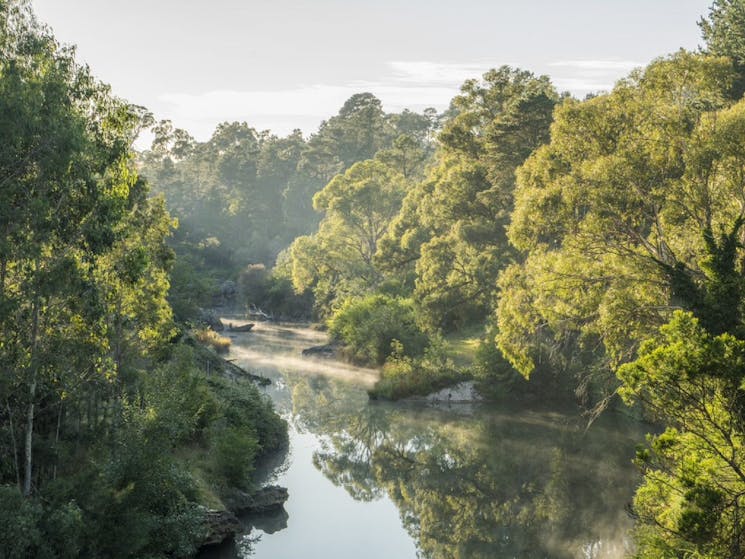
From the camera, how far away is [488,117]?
50.0m

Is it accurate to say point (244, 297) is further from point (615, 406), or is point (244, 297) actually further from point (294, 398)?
point (615, 406)

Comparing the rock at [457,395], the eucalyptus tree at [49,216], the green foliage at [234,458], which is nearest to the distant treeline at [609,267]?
the rock at [457,395]

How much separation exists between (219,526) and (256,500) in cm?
314

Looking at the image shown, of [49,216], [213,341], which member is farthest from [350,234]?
[49,216]

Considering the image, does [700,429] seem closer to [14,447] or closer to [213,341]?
[14,447]

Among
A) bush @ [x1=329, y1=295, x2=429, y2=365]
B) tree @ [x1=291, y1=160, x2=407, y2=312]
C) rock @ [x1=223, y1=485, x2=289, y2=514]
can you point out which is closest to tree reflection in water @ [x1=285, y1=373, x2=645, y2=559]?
rock @ [x1=223, y1=485, x2=289, y2=514]

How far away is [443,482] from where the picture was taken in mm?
26531

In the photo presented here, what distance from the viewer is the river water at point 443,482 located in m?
20.9

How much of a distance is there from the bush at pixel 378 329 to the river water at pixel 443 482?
547cm

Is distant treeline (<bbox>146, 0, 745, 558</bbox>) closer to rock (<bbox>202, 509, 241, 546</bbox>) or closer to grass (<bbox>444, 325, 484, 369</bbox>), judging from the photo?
grass (<bbox>444, 325, 484, 369</bbox>)

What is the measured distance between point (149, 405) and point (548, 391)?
23.6 m

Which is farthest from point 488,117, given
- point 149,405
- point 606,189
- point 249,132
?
point 249,132

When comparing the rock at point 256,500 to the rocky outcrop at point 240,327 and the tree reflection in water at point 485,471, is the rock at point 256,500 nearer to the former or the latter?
the tree reflection in water at point 485,471

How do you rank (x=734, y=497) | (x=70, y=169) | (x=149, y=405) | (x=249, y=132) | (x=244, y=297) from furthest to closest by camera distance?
(x=249, y=132) → (x=244, y=297) → (x=149, y=405) → (x=70, y=169) → (x=734, y=497)
